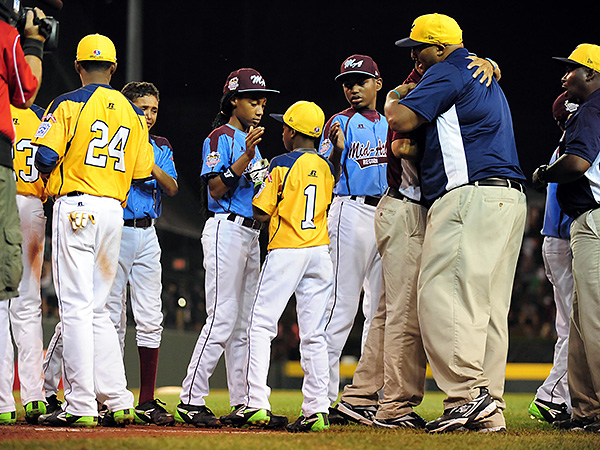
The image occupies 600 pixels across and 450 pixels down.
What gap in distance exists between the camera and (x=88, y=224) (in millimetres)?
3871

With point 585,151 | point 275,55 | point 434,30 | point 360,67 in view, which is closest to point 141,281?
point 360,67

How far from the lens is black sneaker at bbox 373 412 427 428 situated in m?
3.84

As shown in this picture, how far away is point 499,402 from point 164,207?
6.15 meters

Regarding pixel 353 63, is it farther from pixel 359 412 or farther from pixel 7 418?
pixel 7 418

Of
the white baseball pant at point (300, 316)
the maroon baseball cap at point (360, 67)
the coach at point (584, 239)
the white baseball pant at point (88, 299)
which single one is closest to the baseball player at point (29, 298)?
the white baseball pant at point (88, 299)

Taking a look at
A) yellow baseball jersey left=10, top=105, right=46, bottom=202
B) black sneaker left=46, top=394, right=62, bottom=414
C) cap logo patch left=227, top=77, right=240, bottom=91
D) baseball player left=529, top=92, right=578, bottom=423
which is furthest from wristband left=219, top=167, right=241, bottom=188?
baseball player left=529, top=92, right=578, bottom=423

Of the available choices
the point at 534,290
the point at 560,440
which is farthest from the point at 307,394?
the point at 534,290

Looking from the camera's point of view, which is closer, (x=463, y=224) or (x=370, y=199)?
(x=463, y=224)

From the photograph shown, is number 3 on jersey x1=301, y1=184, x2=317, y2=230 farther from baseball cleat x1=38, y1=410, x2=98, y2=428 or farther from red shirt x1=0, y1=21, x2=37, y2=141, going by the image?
red shirt x1=0, y1=21, x2=37, y2=141

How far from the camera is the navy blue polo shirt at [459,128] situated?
12.0ft

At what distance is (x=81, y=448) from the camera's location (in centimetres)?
258

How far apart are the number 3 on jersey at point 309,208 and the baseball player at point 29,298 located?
5.28ft

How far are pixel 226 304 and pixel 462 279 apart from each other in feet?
5.59

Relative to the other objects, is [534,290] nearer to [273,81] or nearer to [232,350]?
[273,81]
